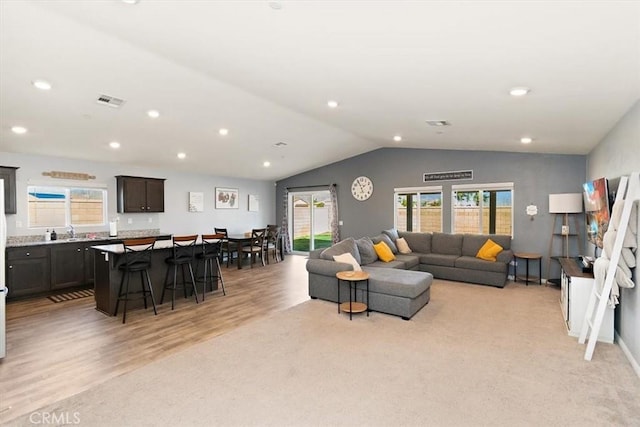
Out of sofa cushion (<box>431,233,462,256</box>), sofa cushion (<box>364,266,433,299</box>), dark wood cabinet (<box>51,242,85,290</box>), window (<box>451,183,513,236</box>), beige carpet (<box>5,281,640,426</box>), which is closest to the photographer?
beige carpet (<box>5,281,640,426</box>)

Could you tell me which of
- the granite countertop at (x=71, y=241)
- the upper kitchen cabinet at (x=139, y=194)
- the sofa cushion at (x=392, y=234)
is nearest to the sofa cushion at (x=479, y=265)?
the sofa cushion at (x=392, y=234)

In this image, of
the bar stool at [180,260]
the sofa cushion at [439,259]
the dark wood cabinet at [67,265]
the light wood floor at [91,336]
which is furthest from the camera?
the sofa cushion at [439,259]

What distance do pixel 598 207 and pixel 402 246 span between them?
3.74m

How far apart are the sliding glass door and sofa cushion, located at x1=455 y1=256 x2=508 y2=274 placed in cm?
423

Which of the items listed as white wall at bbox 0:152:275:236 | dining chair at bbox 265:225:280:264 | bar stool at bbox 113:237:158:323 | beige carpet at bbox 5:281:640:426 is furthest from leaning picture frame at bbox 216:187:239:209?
beige carpet at bbox 5:281:640:426

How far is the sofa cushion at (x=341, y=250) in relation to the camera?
5285 millimetres

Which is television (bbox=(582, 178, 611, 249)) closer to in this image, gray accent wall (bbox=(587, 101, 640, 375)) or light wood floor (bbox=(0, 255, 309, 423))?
gray accent wall (bbox=(587, 101, 640, 375))

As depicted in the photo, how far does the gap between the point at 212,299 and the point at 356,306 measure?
2343 mm

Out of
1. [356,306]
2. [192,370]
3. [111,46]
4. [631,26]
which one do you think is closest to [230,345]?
[192,370]

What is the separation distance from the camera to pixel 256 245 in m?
8.46

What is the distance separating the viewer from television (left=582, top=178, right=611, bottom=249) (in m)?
3.64

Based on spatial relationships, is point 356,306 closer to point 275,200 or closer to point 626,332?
point 626,332

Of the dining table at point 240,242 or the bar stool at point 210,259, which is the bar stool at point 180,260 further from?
the dining table at point 240,242

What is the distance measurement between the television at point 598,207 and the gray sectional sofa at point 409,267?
1.86 m
